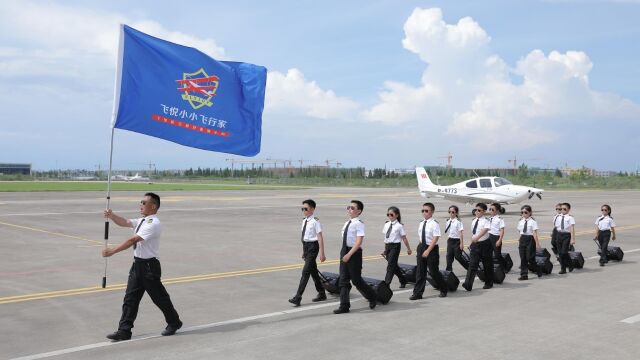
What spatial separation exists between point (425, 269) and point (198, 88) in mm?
5076

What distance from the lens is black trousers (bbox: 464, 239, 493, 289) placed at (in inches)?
417

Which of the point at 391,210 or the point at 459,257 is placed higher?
the point at 391,210

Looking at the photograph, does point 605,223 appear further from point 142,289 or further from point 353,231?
point 142,289

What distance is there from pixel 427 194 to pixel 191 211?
14462 mm

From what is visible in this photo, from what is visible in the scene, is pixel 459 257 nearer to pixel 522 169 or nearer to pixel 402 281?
pixel 402 281

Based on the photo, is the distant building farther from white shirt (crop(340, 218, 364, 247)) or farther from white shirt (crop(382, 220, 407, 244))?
white shirt (crop(340, 218, 364, 247))

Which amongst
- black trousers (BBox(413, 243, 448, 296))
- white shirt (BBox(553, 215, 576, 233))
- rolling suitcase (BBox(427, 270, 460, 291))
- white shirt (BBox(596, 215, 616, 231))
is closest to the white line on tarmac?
rolling suitcase (BBox(427, 270, 460, 291))

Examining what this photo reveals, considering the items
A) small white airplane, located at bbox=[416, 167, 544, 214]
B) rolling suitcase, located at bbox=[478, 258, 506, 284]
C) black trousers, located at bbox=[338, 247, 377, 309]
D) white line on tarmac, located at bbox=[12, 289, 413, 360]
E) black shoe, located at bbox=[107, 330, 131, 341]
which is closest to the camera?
white line on tarmac, located at bbox=[12, 289, 413, 360]

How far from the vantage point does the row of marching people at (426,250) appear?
8.97 metres

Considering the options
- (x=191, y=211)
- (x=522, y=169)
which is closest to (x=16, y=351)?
(x=191, y=211)

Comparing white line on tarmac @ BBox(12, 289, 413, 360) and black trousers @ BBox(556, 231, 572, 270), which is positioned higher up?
black trousers @ BBox(556, 231, 572, 270)

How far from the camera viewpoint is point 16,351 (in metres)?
6.78

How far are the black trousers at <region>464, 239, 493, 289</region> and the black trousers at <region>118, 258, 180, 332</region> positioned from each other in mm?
5656

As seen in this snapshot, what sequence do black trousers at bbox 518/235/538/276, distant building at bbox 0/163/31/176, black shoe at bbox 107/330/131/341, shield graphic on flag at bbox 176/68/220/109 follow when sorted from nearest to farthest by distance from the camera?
black shoe at bbox 107/330/131/341, shield graphic on flag at bbox 176/68/220/109, black trousers at bbox 518/235/538/276, distant building at bbox 0/163/31/176
